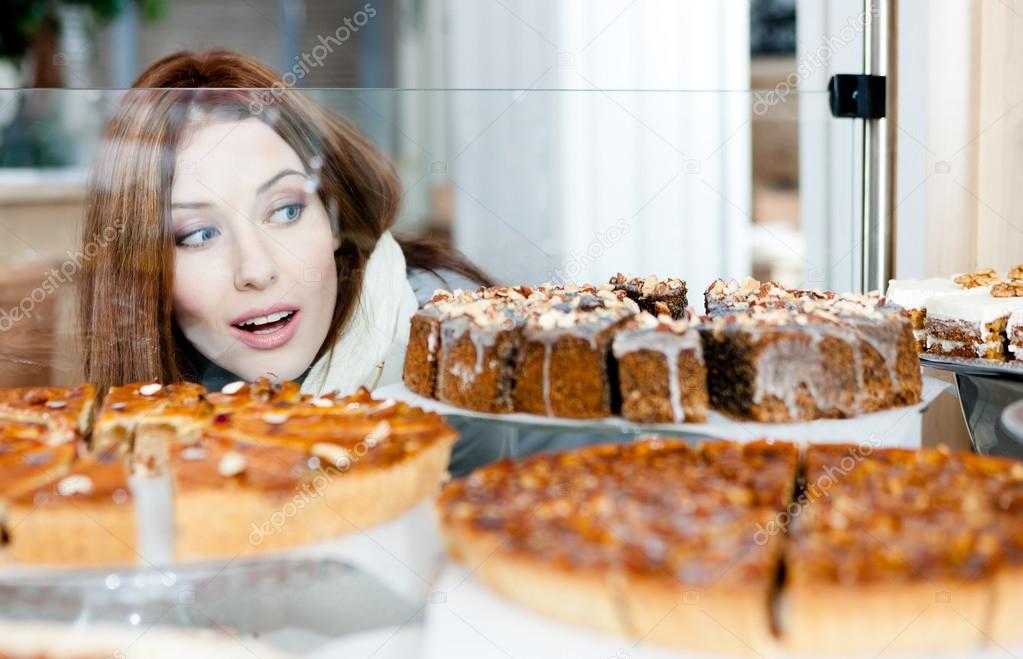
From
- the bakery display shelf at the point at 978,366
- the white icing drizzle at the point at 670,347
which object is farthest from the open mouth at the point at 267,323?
the bakery display shelf at the point at 978,366

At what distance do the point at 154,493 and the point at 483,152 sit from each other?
2.98 feet

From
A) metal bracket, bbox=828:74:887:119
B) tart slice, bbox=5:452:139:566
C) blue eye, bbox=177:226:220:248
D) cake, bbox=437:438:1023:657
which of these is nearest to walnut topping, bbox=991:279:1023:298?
metal bracket, bbox=828:74:887:119

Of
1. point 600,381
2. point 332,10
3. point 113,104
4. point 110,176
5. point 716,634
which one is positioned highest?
point 332,10

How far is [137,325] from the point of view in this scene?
1522mm

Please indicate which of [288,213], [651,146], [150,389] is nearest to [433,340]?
[288,213]

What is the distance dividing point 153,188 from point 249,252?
174 millimetres

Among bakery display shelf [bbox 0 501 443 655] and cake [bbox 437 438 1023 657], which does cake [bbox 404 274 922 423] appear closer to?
cake [bbox 437 438 1023 657]

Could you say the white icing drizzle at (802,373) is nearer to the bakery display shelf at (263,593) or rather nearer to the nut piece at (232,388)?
the bakery display shelf at (263,593)

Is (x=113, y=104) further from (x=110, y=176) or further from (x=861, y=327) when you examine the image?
(x=861, y=327)

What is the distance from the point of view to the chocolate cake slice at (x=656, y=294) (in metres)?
1.82

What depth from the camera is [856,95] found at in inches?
79.0

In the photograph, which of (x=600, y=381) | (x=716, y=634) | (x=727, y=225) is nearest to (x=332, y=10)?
(x=727, y=225)

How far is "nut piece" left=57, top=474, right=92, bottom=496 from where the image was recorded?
1036 millimetres

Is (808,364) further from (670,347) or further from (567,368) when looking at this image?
(567,368)
